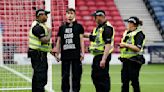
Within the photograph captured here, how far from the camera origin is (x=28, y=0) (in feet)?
49.4

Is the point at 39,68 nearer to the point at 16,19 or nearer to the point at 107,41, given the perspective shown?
the point at 107,41

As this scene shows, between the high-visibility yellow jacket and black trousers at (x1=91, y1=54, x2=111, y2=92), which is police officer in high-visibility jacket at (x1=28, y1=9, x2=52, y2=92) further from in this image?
the high-visibility yellow jacket

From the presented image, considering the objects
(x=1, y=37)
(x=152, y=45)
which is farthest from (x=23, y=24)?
(x=152, y=45)

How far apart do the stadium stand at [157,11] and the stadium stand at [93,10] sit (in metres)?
1.80

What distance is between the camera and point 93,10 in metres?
32.0

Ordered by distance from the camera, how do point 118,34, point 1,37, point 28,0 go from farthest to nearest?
point 118,34 < point 1,37 < point 28,0

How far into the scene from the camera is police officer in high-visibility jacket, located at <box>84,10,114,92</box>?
35.9 feet

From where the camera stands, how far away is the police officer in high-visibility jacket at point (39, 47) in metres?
11.3

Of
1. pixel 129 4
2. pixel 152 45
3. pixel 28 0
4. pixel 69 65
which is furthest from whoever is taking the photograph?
pixel 129 4

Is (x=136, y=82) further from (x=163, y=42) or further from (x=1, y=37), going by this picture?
(x=163, y=42)

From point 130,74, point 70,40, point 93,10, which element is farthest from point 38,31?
point 93,10

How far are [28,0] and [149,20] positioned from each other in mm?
17709

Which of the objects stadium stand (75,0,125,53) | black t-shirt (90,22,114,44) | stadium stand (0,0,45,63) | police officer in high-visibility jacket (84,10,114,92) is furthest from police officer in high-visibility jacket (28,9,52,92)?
stadium stand (75,0,125,53)

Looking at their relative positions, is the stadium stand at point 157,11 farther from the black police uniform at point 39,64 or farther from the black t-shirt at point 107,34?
the black t-shirt at point 107,34
